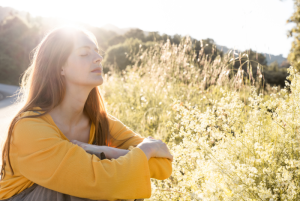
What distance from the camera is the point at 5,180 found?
5.25 ft

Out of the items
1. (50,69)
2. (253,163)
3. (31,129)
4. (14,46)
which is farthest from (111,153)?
(14,46)

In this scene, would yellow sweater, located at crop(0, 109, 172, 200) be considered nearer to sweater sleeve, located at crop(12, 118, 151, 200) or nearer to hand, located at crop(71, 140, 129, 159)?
sweater sleeve, located at crop(12, 118, 151, 200)

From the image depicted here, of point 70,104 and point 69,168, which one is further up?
point 70,104

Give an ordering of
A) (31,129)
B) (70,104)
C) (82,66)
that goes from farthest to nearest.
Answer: (70,104)
(82,66)
(31,129)

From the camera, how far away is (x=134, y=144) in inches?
77.0

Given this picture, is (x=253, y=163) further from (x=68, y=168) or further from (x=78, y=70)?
(x=78, y=70)

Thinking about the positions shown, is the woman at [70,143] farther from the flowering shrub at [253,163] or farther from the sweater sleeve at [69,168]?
the flowering shrub at [253,163]

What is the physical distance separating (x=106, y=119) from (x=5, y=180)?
835 millimetres

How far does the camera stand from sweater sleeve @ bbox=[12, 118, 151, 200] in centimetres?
136

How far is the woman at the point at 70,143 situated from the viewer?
138 cm

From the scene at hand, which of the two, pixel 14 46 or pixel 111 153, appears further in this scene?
pixel 14 46

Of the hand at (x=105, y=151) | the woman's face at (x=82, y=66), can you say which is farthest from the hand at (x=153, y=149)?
the woman's face at (x=82, y=66)

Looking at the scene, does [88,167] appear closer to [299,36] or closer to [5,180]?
[5,180]

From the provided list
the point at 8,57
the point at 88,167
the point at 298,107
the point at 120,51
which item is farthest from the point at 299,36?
the point at 8,57
